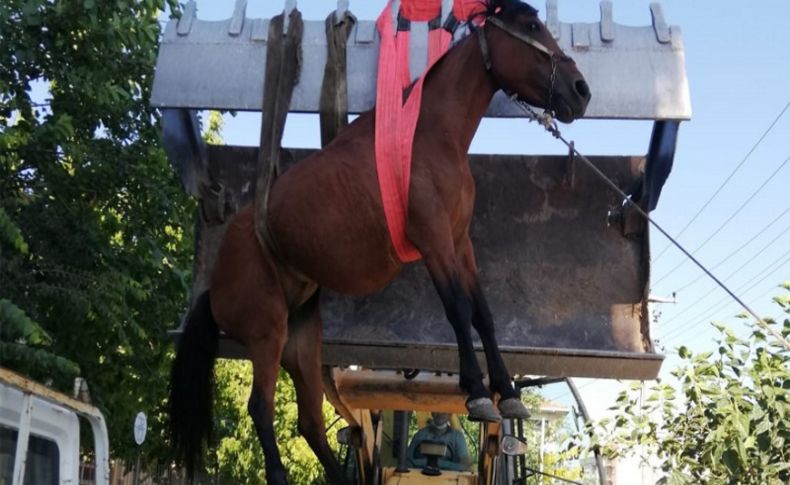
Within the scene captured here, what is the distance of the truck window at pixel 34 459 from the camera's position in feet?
9.64

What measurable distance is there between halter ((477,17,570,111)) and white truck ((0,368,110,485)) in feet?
5.85

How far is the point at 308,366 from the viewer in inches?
171

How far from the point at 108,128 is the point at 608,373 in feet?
13.9

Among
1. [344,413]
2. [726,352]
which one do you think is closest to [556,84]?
[344,413]

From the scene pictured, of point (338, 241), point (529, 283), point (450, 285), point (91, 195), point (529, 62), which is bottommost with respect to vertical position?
point (450, 285)

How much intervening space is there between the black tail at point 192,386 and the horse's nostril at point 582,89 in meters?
1.71

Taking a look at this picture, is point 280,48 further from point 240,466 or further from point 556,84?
point 240,466

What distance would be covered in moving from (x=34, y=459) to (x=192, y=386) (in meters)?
1.20

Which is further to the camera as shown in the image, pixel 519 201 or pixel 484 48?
pixel 519 201

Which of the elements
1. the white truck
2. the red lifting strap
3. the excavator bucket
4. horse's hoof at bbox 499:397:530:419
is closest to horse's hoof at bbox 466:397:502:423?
horse's hoof at bbox 499:397:530:419

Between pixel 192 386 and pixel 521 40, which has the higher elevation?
pixel 521 40

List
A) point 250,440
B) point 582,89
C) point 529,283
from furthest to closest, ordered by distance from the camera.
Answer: point 250,440
point 529,283
point 582,89

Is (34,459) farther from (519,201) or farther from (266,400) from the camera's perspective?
(519,201)

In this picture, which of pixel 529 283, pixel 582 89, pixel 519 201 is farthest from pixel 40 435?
pixel 519 201
